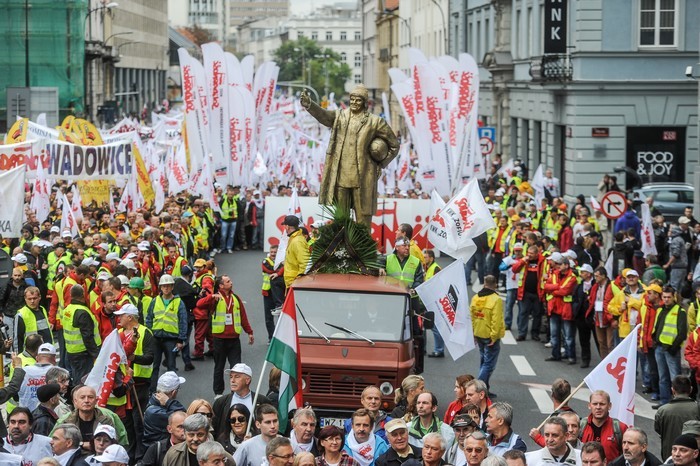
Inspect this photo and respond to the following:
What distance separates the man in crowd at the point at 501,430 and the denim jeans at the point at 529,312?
1132cm

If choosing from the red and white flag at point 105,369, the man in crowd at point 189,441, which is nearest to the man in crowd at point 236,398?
the red and white flag at point 105,369

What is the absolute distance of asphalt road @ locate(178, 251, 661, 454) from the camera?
1705 cm

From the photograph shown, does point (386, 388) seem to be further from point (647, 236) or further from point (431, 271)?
point (647, 236)

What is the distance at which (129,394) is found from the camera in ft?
45.9

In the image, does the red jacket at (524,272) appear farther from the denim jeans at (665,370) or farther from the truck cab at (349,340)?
the truck cab at (349,340)

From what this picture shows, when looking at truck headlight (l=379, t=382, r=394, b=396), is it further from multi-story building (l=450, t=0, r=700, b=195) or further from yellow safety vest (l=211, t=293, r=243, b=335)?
multi-story building (l=450, t=0, r=700, b=195)

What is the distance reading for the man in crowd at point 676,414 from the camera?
1278 centimetres

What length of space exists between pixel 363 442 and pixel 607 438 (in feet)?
6.64

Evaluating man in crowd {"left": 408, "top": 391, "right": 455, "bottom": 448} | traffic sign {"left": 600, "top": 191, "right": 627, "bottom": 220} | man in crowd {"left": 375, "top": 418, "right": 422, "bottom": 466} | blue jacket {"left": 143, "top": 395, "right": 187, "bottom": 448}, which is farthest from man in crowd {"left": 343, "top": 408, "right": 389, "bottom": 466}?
traffic sign {"left": 600, "top": 191, "right": 627, "bottom": 220}

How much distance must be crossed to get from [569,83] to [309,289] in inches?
1079

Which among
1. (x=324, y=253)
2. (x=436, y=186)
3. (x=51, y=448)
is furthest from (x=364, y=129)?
(x=436, y=186)

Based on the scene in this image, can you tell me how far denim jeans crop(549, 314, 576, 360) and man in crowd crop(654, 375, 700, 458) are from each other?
7.41m

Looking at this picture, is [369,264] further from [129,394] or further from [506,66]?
[506,66]

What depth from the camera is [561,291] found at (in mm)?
20250
